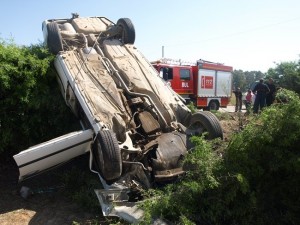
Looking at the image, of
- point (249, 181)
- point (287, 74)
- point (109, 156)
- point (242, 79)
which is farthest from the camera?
point (242, 79)

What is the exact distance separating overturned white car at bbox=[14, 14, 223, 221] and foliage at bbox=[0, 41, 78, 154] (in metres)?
0.27

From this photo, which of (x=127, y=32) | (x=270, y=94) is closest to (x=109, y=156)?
(x=127, y=32)

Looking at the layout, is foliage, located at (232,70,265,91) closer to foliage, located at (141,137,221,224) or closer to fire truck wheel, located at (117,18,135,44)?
fire truck wheel, located at (117,18,135,44)

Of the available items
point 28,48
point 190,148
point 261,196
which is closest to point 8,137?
point 28,48

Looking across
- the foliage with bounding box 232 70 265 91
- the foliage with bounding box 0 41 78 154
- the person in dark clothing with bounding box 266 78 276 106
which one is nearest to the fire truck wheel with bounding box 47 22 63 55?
the foliage with bounding box 0 41 78 154

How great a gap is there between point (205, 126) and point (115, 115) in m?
1.44

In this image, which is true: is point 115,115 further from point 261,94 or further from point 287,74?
point 287,74

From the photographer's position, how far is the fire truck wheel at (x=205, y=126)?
231 inches

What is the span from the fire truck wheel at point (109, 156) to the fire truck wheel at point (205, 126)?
1.36m

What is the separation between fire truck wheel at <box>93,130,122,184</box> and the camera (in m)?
4.89

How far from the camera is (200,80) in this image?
59.6 feet

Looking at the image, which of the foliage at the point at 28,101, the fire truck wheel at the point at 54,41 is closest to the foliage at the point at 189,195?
the foliage at the point at 28,101

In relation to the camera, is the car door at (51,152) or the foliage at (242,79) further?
the foliage at (242,79)

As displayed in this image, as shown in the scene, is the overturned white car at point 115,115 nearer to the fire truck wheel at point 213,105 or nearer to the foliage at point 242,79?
the fire truck wheel at point 213,105
